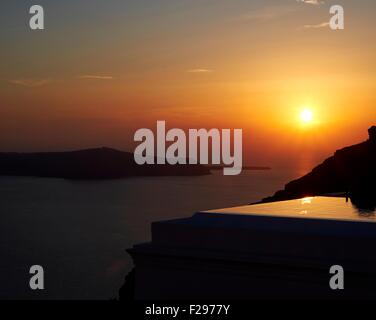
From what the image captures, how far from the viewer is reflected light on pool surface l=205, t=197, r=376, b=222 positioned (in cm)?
1338

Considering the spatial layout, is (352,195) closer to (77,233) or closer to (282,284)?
(282,284)

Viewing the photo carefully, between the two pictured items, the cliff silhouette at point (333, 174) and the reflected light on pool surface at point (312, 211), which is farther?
the cliff silhouette at point (333, 174)

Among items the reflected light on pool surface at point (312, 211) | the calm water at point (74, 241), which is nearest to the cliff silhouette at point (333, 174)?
the calm water at point (74, 241)

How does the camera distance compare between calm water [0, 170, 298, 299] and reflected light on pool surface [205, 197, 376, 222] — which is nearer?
reflected light on pool surface [205, 197, 376, 222]

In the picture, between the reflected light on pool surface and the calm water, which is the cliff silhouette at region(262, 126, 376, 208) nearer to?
the calm water

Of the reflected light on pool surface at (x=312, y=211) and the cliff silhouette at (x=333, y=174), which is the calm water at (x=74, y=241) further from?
the reflected light on pool surface at (x=312, y=211)

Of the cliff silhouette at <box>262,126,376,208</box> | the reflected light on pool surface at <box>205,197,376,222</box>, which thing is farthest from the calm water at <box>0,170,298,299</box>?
the reflected light on pool surface at <box>205,197,376,222</box>

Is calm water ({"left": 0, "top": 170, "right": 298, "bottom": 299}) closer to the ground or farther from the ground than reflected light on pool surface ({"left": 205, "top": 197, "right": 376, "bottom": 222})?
closer to the ground

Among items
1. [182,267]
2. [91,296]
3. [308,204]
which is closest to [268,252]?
[182,267]

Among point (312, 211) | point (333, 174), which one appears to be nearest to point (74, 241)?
point (333, 174)

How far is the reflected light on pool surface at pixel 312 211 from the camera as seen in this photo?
13.4 meters

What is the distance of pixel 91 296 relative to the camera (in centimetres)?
5206

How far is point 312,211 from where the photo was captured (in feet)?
47.5

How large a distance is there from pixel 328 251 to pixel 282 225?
4.20ft
